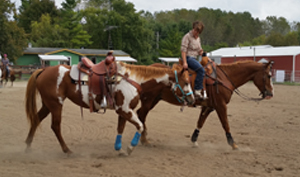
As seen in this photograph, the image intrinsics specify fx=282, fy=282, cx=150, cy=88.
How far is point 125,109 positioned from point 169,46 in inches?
2002

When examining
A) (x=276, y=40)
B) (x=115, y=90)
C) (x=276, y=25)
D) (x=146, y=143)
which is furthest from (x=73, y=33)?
(x=276, y=25)

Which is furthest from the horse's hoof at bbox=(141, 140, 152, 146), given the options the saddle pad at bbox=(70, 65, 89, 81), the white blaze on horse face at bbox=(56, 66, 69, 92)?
the white blaze on horse face at bbox=(56, 66, 69, 92)

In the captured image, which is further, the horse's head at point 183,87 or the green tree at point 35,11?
the green tree at point 35,11

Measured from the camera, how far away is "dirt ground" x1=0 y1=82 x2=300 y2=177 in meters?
4.71

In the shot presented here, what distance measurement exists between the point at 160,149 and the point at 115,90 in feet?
5.72

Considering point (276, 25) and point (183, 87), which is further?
point (276, 25)

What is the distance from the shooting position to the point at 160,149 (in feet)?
20.7

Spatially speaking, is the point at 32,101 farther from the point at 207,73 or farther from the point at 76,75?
the point at 207,73

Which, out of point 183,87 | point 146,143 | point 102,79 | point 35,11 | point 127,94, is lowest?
point 146,143

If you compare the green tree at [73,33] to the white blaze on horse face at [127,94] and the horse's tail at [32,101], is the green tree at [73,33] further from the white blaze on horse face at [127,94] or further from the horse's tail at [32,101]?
the white blaze on horse face at [127,94]

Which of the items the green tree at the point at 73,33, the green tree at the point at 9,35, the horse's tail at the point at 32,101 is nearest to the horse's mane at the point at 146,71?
the horse's tail at the point at 32,101

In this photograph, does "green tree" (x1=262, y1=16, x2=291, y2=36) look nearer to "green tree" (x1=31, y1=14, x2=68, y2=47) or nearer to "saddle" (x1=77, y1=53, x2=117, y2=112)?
"green tree" (x1=31, y1=14, x2=68, y2=47)

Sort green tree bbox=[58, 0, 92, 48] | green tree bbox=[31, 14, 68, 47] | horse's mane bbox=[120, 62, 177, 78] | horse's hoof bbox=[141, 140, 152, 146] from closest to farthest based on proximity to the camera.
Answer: horse's mane bbox=[120, 62, 177, 78]
horse's hoof bbox=[141, 140, 152, 146]
green tree bbox=[31, 14, 68, 47]
green tree bbox=[58, 0, 92, 48]

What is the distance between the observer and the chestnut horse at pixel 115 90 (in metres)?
5.61
